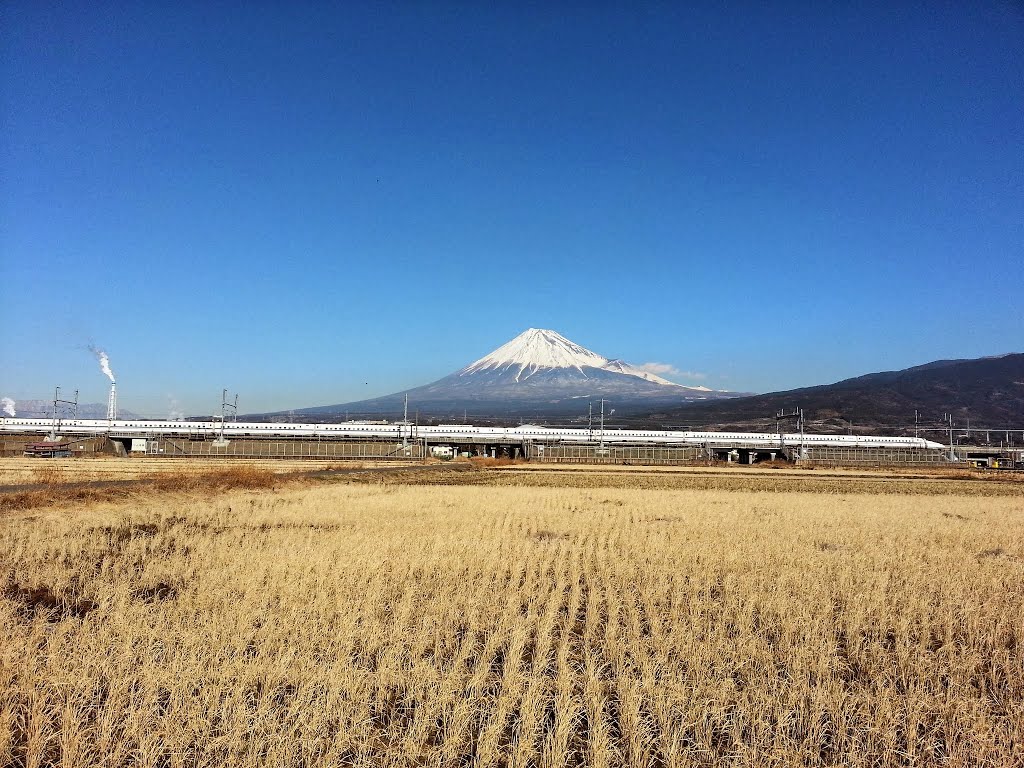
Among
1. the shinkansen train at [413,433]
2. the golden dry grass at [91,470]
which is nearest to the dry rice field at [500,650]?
the golden dry grass at [91,470]

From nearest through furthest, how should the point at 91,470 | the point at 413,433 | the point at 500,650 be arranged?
the point at 500,650, the point at 91,470, the point at 413,433

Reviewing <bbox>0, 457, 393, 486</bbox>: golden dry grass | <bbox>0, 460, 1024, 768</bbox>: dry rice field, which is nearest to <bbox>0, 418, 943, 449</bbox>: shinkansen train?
<bbox>0, 457, 393, 486</bbox>: golden dry grass

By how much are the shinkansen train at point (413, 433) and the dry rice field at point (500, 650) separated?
65.3 m

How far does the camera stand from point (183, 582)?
328 inches

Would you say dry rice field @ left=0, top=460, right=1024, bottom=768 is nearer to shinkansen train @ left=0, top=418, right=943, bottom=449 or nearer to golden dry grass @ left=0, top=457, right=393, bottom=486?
golden dry grass @ left=0, top=457, right=393, bottom=486

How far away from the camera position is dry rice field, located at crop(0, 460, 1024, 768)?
411 cm

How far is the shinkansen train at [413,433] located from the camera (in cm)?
7994

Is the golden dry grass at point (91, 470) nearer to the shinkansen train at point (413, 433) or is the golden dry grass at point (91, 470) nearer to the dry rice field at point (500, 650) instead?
the dry rice field at point (500, 650)

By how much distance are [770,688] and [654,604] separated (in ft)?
8.79

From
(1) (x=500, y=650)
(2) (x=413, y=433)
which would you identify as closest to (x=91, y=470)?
(1) (x=500, y=650)

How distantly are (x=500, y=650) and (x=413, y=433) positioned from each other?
76.1 meters

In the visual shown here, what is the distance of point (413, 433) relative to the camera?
8112cm

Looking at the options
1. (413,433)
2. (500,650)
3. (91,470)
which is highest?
(413,433)

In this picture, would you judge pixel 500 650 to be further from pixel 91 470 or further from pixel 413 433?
pixel 413 433
